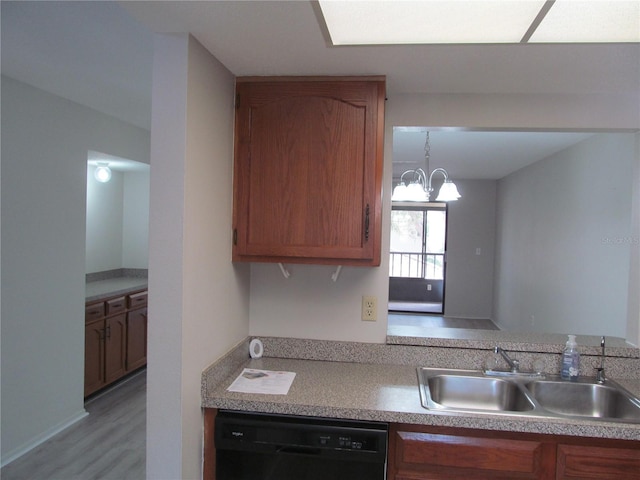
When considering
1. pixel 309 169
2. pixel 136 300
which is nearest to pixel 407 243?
pixel 136 300

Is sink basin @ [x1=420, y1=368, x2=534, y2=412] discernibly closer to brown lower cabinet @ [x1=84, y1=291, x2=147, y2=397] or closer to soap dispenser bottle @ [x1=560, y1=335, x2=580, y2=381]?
soap dispenser bottle @ [x1=560, y1=335, x2=580, y2=381]

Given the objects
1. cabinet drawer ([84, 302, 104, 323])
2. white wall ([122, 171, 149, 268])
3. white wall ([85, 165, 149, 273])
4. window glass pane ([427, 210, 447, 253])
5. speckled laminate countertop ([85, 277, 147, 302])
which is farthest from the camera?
window glass pane ([427, 210, 447, 253])

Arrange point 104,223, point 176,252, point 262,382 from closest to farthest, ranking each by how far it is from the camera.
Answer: point 176,252, point 262,382, point 104,223

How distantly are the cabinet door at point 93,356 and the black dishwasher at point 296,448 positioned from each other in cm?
244

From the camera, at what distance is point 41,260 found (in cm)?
281

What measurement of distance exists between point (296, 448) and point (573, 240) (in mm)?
3436

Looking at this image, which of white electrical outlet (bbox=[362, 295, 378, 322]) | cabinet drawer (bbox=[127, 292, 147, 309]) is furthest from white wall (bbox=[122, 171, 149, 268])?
white electrical outlet (bbox=[362, 295, 378, 322])

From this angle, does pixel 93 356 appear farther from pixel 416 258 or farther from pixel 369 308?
pixel 416 258

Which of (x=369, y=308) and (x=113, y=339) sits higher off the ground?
(x=369, y=308)

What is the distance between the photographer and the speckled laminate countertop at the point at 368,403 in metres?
1.44

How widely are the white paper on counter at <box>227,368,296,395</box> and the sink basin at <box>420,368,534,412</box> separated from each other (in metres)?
0.61

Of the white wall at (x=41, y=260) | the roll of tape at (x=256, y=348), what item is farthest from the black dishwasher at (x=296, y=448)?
the white wall at (x=41, y=260)

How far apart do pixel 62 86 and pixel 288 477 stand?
106 inches

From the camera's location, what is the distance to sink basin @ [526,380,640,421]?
5.83 ft
